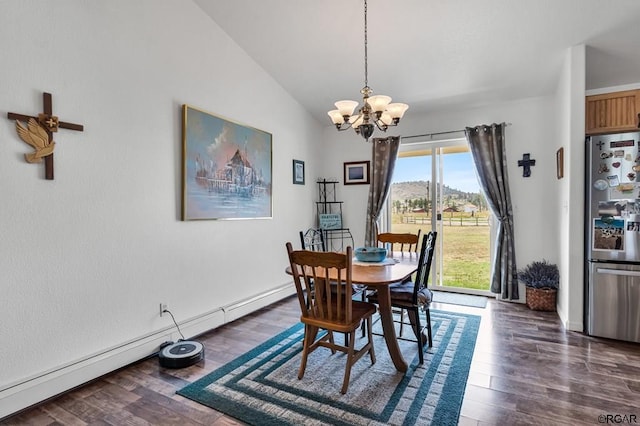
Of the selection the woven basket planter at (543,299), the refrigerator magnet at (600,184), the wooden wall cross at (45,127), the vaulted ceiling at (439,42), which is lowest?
the woven basket planter at (543,299)

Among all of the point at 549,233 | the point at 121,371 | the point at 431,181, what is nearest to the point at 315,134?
the point at 431,181

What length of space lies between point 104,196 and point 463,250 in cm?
417

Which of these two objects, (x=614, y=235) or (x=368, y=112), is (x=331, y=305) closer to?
(x=368, y=112)

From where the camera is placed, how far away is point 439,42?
3.20 meters

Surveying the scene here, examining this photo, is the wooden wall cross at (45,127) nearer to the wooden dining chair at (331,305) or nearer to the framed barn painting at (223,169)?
the framed barn painting at (223,169)

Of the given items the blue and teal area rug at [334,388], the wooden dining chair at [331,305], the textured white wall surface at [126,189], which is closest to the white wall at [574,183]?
the textured white wall surface at [126,189]

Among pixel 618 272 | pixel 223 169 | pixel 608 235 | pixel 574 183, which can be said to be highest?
pixel 223 169

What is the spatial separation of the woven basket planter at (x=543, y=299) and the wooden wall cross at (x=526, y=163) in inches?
54.3

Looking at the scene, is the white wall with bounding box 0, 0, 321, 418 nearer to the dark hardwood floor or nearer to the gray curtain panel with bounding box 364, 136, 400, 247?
the dark hardwood floor

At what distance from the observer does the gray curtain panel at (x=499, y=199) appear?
4.06 meters

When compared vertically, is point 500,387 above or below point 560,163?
below

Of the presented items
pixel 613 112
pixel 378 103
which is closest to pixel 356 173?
pixel 378 103

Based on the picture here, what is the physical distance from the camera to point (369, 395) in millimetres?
2107

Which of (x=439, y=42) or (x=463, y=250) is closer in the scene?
(x=439, y=42)
